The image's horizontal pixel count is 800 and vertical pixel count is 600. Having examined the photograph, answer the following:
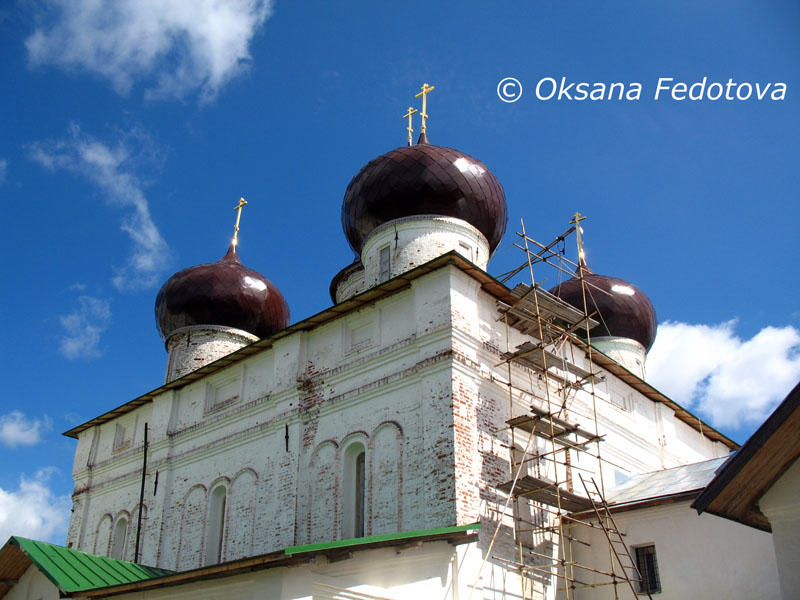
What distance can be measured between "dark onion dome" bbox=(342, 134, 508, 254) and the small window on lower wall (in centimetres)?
649

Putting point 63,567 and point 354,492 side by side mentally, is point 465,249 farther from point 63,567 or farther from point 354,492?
point 63,567

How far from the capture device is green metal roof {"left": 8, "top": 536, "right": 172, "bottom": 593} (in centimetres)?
1012

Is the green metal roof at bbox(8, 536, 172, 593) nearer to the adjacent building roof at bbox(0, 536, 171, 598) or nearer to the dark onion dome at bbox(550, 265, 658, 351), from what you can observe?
the adjacent building roof at bbox(0, 536, 171, 598)

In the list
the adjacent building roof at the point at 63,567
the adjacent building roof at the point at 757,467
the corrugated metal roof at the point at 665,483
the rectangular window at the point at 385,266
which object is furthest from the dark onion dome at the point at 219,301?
the adjacent building roof at the point at 757,467

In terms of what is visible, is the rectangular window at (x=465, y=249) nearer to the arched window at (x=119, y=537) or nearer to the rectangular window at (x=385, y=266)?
the rectangular window at (x=385, y=266)

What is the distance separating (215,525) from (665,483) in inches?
295

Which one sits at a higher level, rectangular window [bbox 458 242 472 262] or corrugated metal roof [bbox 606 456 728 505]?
rectangular window [bbox 458 242 472 262]

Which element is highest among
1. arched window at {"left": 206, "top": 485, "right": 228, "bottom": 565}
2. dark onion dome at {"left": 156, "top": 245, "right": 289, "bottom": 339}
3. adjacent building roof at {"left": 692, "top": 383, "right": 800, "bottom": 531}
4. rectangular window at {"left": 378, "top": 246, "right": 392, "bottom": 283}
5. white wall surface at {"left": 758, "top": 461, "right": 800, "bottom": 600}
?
dark onion dome at {"left": 156, "top": 245, "right": 289, "bottom": 339}

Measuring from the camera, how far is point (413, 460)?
438 inches

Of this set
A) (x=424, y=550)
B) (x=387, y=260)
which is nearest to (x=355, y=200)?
(x=387, y=260)

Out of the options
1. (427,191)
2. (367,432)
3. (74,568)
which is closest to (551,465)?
(367,432)

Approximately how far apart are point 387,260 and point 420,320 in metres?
3.18

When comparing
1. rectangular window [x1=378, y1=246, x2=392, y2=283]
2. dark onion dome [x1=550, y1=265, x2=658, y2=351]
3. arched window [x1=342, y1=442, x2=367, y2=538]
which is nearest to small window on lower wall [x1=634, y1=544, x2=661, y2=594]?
arched window [x1=342, y1=442, x2=367, y2=538]

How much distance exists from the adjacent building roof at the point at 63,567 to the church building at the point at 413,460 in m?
0.04
